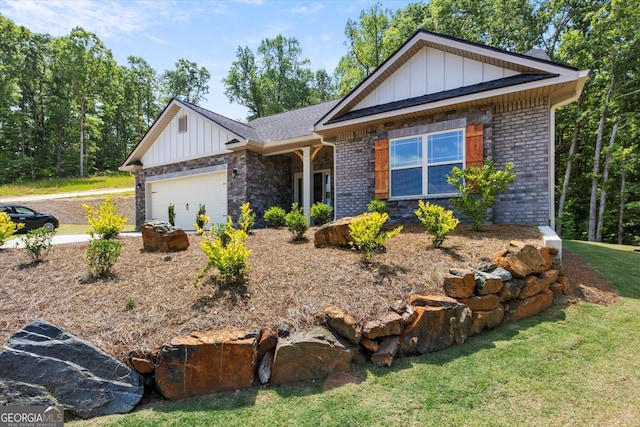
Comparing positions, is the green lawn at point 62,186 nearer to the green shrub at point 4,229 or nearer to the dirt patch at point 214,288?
the green shrub at point 4,229

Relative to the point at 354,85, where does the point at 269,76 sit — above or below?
above

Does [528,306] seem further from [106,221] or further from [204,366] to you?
[106,221]

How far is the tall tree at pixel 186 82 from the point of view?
37.9 m

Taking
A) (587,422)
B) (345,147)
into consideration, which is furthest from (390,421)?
(345,147)

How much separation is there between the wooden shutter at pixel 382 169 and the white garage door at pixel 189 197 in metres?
6.05

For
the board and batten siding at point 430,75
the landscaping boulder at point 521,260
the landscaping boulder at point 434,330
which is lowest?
the landscaping boulder at point 434,330

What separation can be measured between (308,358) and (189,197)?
37.5 feet

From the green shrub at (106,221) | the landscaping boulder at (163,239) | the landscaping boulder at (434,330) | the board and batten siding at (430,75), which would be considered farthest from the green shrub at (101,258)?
the board and batten siding at (430,75)

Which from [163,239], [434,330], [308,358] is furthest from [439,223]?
[163,239]

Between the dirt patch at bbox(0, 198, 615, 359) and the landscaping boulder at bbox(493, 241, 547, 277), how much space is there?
29 cm

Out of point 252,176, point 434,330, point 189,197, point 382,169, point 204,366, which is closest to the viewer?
point 204,366

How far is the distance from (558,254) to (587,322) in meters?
1.32

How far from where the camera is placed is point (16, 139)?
30.5 m

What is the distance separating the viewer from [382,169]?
28.1ft
